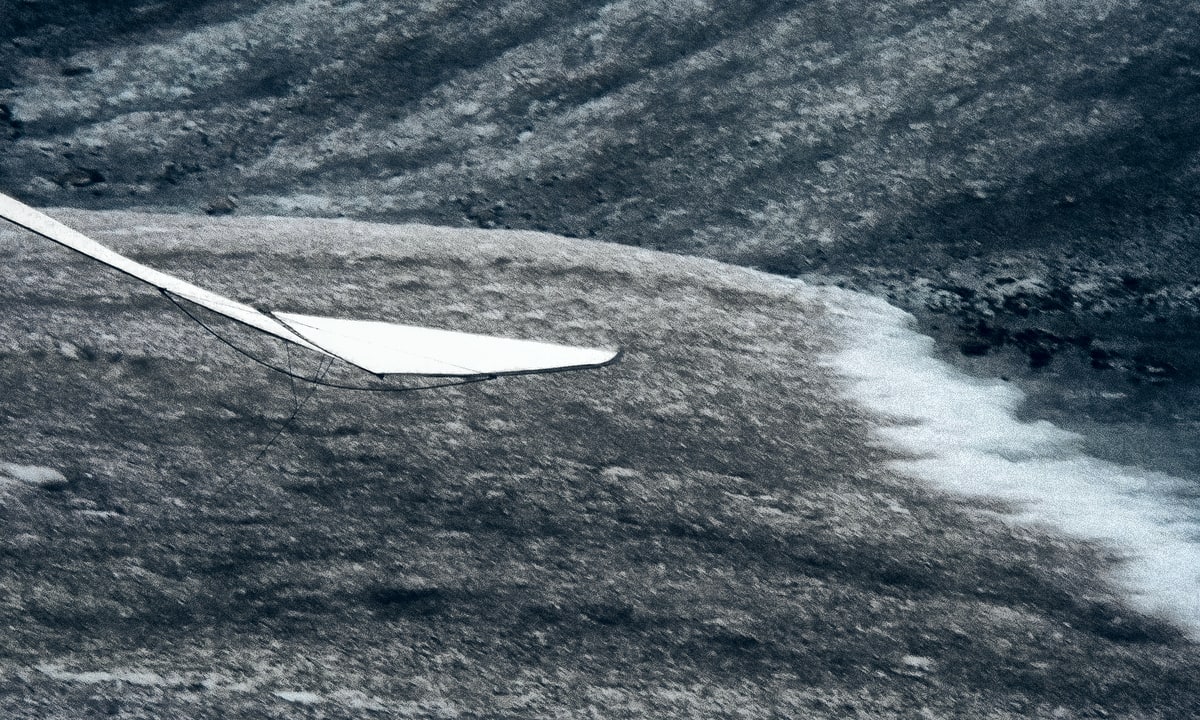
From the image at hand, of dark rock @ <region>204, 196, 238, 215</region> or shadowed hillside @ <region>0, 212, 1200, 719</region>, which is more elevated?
dark rock @ <region>204, 196, 238, 215</region>

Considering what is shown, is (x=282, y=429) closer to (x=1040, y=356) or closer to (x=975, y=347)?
(x=975, y=347)

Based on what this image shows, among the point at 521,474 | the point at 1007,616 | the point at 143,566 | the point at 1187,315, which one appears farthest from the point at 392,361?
the point at 1187,315

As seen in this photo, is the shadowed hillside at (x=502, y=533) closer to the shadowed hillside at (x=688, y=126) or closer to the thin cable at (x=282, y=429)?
the thin cable at (x=282, y=429)

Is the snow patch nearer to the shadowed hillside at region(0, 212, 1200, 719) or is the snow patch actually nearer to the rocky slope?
the shadowed hillside at region(0, 212, 1200, 719)

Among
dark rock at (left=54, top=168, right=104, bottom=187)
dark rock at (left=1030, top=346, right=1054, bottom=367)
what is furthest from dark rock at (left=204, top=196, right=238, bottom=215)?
dark rock at (left=1030, top=346, right=1054, bottom=367)

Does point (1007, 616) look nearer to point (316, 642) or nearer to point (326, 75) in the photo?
point (316, 642)

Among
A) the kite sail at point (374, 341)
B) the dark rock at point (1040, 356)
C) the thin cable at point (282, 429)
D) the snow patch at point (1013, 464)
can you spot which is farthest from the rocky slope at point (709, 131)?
the kite sail at point (374, 341)
